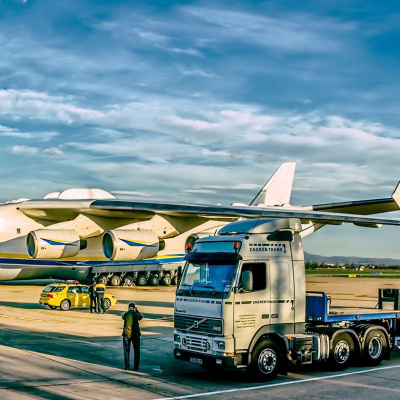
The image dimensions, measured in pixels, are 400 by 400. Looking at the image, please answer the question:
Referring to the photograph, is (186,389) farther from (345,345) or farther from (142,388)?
(345,345)

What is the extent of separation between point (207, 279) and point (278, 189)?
91.2 feet

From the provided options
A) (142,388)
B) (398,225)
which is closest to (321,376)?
(142,388)

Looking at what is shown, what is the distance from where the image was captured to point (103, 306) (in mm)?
21797

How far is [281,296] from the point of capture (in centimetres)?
1128

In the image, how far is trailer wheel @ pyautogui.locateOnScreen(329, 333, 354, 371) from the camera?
11.8m

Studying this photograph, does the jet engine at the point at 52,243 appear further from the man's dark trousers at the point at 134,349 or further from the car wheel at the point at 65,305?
the man's dark trousers at the point at 134,349

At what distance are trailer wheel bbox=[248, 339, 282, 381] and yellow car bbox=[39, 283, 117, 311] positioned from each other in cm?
1312

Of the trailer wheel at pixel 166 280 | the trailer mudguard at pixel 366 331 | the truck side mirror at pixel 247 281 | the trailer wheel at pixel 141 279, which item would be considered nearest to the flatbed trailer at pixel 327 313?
the trailer mudguard at pixel 366 331

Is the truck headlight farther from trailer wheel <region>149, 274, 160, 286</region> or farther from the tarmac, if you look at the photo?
trailer wheel <region>149, 274, 160, 286</region>

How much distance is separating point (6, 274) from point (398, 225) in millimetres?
18648

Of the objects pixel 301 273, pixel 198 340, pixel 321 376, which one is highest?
pixel 301 273

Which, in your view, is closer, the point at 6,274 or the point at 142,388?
the point at 142,388

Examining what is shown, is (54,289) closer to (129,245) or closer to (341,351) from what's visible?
(129,245)

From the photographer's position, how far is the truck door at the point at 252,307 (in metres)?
10.6
